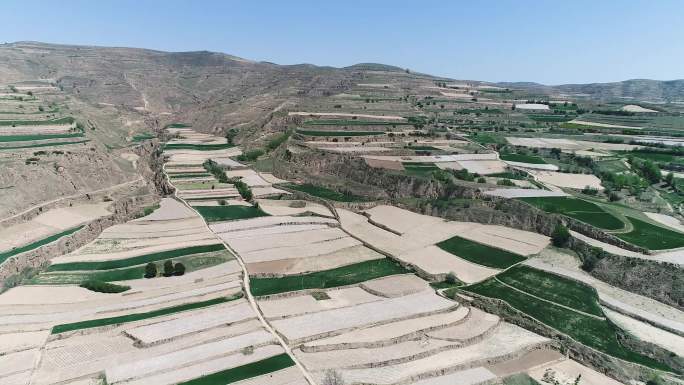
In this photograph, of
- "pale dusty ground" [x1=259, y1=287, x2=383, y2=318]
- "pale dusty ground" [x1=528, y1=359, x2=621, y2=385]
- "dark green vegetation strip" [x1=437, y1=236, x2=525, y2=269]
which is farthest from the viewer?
"dark green vegetation strip" [x1=437, y1=236, x2=525, y2=269]

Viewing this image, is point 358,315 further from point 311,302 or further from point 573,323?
point 573,323

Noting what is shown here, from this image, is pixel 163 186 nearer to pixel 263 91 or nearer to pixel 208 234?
pixel 208 234

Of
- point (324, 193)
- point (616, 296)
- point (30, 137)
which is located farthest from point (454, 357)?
point (30, 137)

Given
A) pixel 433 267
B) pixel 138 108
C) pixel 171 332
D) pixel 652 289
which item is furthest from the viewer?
pixel 138 108

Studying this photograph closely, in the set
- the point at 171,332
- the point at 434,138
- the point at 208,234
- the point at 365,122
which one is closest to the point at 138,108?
the point at 365,122

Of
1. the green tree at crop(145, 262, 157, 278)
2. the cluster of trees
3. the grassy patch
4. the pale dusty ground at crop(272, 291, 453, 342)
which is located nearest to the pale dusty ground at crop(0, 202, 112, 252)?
the grassy patch

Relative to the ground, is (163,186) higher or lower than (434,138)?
lower

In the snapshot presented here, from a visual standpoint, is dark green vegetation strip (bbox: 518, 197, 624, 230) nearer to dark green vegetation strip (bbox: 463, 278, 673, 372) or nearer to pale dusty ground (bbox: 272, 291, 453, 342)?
dark green vegetation strip (bbox: 463, 278, 673, 372)

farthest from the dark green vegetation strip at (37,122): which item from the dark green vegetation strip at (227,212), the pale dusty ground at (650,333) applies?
the pale dusty ground at (650,333)
